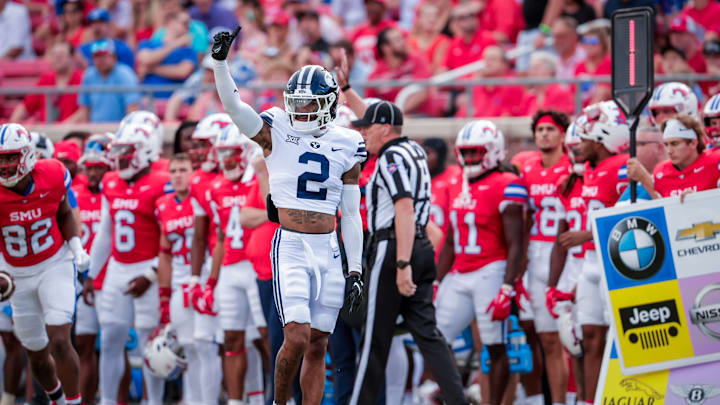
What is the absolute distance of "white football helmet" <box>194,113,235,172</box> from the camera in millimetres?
10430

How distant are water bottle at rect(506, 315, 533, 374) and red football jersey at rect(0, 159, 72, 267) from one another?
3628 millimetres

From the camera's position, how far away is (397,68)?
13.6 meters

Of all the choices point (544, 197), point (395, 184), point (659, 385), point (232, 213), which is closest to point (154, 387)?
point (232, 213)

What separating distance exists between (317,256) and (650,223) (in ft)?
7.09

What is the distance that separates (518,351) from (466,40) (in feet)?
18.9

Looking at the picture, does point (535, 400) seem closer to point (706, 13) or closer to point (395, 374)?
point (395, 374)

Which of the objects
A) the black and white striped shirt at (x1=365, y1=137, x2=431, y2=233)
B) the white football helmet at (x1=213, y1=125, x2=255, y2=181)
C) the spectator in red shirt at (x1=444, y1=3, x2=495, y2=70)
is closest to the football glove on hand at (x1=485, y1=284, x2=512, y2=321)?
the black and white striped shirt at (x1=365, y1=137, x2=431, y2=233)

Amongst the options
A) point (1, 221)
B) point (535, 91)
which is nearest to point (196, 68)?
point (535, 91)

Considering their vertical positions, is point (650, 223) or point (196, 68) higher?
point (196, 68)

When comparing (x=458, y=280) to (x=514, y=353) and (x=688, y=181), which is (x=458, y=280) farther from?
(x=688, y=181)

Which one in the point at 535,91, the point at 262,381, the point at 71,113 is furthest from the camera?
the point at 71,113

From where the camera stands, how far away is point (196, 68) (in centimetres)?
1495

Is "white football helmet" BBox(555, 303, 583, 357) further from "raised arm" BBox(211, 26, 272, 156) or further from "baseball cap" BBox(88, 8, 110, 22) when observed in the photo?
"baseball cap" BBox(88, 8, 110, 22)

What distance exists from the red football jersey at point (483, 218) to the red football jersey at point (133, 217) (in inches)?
109
